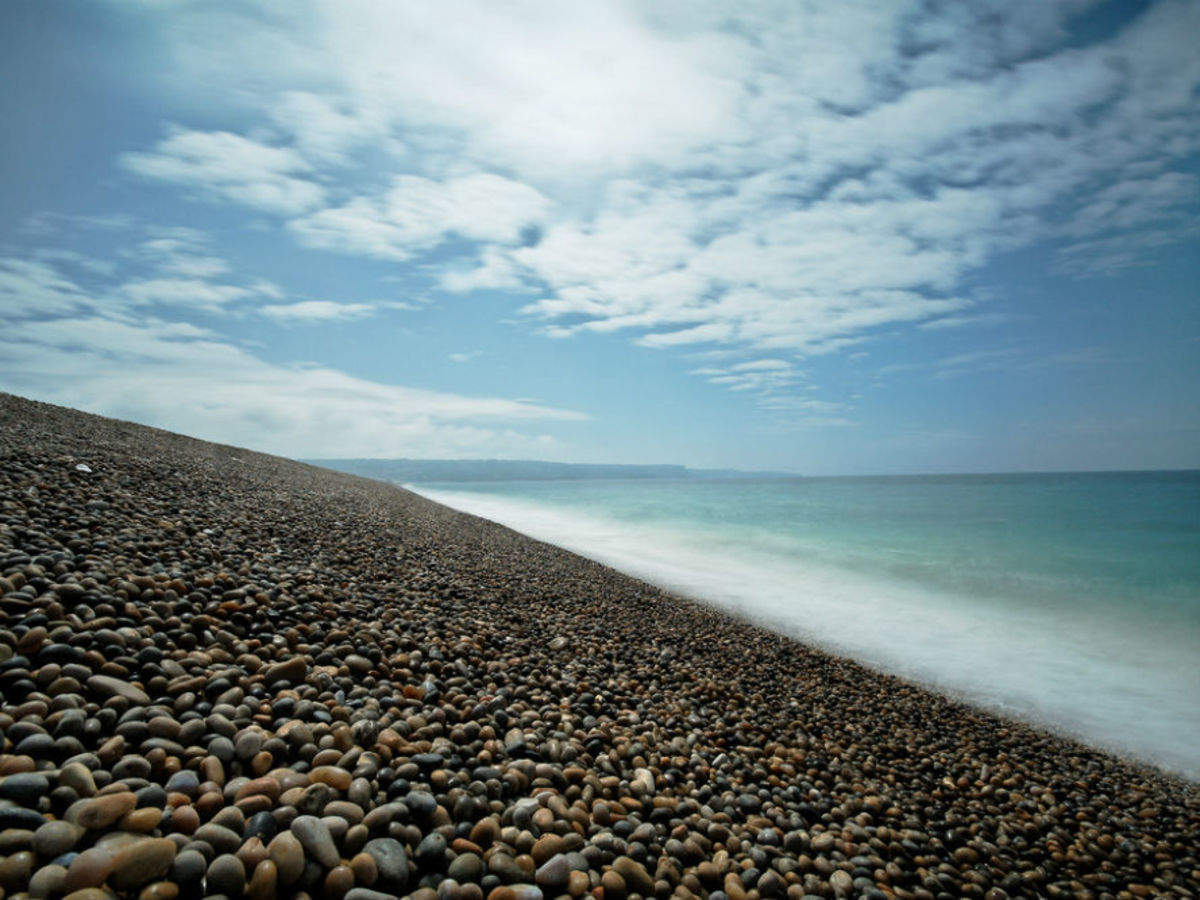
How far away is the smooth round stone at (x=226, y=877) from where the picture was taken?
1535mm

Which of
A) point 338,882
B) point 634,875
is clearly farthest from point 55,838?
point 634,875

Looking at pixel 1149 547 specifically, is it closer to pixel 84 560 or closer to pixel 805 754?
pixel 805 754

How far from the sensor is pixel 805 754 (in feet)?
12.1

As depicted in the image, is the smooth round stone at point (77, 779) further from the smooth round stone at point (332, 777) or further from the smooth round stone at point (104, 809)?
the smooth round stone at point (332, 777)

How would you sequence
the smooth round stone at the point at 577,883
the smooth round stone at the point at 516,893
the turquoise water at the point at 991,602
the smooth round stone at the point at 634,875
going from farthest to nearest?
the turquoise water at the point at 991,602
the smooth round stone at the point at 634,875
the smooth round stone at the point at 577,883
the smooth round stone at the point at 516,893

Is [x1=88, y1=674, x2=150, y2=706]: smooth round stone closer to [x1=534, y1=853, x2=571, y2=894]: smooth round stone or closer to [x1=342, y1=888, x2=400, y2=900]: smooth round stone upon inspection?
[x1=342, y1=888, x2=400, y2=900]: smooth round stone

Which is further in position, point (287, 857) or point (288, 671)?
point (288, 671)

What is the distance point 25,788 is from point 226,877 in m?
0.67

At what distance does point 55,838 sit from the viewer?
4.89 ft

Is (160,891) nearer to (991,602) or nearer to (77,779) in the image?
(77,779)

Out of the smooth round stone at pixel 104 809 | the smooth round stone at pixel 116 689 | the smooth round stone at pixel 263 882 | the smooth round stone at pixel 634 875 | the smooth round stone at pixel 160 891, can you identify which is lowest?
the smooth round stone at pixel 634 875

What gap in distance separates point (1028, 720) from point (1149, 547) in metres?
23.0

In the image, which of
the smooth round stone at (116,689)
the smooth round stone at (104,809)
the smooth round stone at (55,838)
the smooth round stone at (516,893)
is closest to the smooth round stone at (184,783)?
the smooth round stone at (104,809)

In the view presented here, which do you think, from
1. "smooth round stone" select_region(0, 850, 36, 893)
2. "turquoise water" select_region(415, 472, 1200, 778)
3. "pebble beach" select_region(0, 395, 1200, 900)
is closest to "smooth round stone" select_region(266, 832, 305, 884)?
"pebble beach" select_region(0, 395, 1200, 900)
